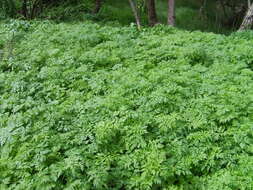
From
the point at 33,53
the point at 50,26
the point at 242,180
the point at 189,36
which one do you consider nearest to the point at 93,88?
the point at 33,53

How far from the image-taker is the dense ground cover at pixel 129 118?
3004 millimetres

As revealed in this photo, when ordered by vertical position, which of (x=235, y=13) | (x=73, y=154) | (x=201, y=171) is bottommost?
(x=235, y=13)

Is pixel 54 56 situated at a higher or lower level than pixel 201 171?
higher

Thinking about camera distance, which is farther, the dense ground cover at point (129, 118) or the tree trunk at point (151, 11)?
the tree trunk at point (151, 11)

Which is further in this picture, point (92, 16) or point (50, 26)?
point (92, 16)

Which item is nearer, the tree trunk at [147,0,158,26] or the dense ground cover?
the dense ground cover

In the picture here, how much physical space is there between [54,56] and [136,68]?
172cm

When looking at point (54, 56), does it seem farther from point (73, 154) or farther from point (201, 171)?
point (201, 171)

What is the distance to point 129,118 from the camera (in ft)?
11.8

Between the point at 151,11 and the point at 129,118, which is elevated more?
the point at 151,11

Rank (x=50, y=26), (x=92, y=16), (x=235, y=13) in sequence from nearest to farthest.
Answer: (x=50, y=26), (x=92, y=16), (x=235, y=13)

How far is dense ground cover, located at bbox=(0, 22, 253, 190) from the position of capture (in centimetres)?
300

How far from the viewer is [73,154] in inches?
125

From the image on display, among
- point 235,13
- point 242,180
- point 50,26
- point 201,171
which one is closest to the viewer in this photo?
point 242,180
